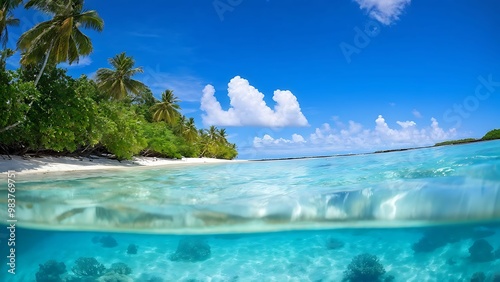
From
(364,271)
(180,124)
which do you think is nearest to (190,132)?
(180,124)

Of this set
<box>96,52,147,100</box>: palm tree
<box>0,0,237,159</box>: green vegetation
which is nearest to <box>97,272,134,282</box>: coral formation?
<box>0,0,237,159</box>: green vegetation

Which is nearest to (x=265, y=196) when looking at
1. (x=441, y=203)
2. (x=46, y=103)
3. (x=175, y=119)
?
(x=441, y=203)

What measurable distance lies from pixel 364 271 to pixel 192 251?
4.86 m

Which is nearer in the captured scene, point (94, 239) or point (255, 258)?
point (255, 258)

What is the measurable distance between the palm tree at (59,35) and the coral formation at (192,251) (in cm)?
1559

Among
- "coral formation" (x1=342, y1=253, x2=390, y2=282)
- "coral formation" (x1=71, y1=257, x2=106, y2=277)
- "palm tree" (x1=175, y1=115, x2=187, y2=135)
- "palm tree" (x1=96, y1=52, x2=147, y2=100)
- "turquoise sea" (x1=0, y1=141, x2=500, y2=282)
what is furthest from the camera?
"palm tree" (x1=175, y1=115, x2=187, y2=135)

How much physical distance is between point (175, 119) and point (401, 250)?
143 feet

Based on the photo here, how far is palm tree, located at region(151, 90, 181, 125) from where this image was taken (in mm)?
51219

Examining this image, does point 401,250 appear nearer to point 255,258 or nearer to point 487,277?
point 487,277

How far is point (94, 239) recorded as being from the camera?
41.6 ft

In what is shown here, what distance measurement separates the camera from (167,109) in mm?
51562

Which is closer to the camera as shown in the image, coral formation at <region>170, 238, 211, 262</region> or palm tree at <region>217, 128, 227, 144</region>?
coral formation at <region>170, 238, 211, 262</region>

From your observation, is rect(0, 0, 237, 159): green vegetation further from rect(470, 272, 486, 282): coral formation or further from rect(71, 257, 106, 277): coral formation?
rect(470, 272, 486, 282): coral formation

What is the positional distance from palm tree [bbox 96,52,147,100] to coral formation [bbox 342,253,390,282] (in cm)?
3408
